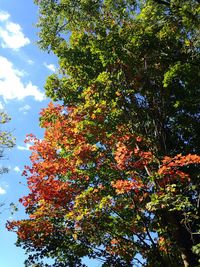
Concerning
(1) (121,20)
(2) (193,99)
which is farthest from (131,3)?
(2) (193,99)

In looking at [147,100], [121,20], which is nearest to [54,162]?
[147,100]

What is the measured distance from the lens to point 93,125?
47.5 feet

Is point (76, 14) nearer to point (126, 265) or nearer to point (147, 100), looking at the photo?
point (147, 100)

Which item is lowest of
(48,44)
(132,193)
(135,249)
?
(135,249)

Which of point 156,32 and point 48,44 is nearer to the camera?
point 156,32

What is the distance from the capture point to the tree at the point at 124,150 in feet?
43.0

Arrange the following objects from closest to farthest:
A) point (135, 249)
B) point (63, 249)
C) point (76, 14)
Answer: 1. point (63, 249)
2. point (135, 249)
3. point (76, 14)

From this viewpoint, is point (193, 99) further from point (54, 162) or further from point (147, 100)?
point (54, 162)

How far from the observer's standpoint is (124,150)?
1313 centimetres

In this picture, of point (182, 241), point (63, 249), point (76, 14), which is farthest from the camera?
point (76, 14)

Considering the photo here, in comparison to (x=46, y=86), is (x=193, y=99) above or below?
below

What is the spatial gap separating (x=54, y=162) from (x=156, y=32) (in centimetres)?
800

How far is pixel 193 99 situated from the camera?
15.0 meters

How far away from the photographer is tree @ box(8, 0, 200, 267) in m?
13.1
